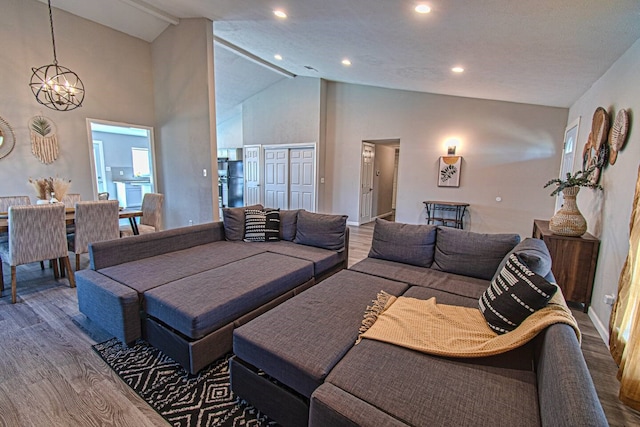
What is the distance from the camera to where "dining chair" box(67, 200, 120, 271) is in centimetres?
312

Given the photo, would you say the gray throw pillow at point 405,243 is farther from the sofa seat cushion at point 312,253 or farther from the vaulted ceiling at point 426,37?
the vaulted ceiling at point 426,37

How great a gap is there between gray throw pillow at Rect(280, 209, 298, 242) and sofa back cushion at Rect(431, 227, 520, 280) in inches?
62.5

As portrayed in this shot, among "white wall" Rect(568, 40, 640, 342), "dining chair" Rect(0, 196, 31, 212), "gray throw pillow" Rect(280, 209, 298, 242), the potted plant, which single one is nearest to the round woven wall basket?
the potted plant

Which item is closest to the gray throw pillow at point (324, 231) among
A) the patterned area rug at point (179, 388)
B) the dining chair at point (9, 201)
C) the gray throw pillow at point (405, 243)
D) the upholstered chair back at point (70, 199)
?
the gray throw pillow at point (405, 243)

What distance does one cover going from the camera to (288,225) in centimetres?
344

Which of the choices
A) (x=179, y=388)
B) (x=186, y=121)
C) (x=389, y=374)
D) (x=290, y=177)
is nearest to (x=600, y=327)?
(x=389, y=374)

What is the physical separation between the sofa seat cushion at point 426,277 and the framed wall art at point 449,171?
12.5 ft

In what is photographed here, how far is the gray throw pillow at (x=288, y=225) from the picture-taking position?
3.42 m

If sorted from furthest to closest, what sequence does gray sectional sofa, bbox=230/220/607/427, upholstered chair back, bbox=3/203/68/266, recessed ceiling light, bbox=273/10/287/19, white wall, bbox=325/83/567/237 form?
white wall, bbox=325/83/567/237 → recessed ceiling light, bbox=273/10/287/19 → upholstered chair back, bbox=3/203/68/266 → gray sectional sofa, bbox=230/220/607/427

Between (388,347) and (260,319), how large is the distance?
716 millimetres

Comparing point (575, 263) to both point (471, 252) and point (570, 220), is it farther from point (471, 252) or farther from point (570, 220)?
point (471, 252)

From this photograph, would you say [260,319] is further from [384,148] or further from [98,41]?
[384,148]

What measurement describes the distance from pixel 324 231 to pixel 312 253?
31cm

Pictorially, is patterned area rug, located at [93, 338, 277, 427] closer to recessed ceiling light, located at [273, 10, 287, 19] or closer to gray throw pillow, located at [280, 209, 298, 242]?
gray throw pillow, located at [280, 209, 298, 242]
